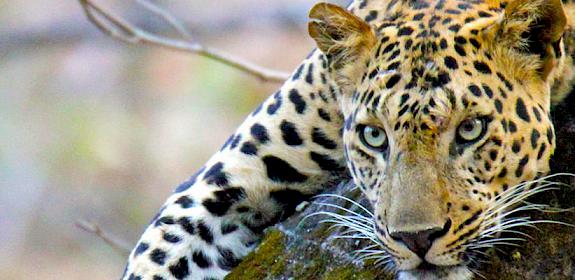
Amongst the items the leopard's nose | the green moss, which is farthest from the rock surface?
the leopard's nose

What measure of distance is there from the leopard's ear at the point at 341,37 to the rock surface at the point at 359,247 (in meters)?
0.52

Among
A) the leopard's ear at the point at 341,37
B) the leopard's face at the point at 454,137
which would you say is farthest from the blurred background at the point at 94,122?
the leopard's face at the point at 454,137

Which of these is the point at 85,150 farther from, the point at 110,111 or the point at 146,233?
the point at 146,233

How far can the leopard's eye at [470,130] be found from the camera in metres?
4.37

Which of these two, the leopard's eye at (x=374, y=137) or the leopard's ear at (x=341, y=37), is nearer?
the leopard's eye at (x=374, y=137)

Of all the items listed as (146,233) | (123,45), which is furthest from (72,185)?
(146,233)

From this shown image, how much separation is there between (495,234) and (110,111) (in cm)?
1075

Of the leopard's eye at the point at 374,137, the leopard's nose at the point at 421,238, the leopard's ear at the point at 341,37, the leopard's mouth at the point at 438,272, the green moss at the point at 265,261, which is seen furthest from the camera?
the green moss at the point at 265,261

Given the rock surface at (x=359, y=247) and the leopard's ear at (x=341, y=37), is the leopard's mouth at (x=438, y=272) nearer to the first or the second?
the rock surface at (x=359, y=247)

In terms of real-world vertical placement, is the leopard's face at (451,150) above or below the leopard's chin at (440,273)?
above

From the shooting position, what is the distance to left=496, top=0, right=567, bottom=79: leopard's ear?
4.38m

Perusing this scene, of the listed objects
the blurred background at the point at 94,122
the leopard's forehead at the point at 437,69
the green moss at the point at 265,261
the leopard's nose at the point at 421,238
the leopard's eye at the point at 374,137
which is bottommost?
the blurred background at the point at 94,122

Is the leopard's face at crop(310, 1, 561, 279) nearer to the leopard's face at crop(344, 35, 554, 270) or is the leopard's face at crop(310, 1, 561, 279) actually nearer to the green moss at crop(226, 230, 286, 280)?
the leopard's face at crop(344, 35, 554, 270)

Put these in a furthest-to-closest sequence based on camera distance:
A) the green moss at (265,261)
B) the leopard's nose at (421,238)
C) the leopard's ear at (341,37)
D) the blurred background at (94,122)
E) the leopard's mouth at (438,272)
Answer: the blurred background at (94,122)
the green moss at (265,261)
the leopard's ear at (341,37)
the leopard's mouth at (438,272)
the leopard's nose at (421,238)
